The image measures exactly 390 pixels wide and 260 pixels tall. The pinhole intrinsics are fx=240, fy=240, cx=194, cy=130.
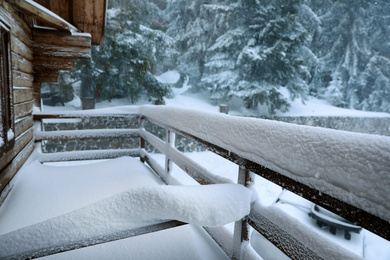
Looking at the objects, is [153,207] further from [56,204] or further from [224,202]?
[56,204]

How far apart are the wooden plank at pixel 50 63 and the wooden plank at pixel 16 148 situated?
1172 mm

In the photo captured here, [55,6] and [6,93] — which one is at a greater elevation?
[55,6]

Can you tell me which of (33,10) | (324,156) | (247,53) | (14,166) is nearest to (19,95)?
(14,166)

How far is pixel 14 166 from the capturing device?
269 centimetres

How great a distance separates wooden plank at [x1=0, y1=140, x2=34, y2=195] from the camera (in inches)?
91.1

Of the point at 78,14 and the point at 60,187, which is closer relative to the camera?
the point at 60,187

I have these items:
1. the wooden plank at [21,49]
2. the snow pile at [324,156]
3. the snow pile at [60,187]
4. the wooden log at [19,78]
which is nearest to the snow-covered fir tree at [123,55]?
the wooden plank at [21,49]

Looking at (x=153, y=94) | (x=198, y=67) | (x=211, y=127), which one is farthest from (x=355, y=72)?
(x=211, y=127)

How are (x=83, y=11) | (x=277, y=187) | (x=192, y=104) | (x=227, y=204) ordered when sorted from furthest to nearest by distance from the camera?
(x=192, y=104) < (x=277, y=187) < (x=83, y=11) < (x=227, y=204)

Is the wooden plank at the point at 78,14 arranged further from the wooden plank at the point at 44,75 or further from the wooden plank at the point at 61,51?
the wooden plank at the point at 44,75

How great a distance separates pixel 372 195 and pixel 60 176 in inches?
128

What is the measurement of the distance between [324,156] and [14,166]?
3.10 metres

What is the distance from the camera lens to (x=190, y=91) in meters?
17.4

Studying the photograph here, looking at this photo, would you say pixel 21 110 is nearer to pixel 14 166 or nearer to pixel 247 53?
pixel 14 166
